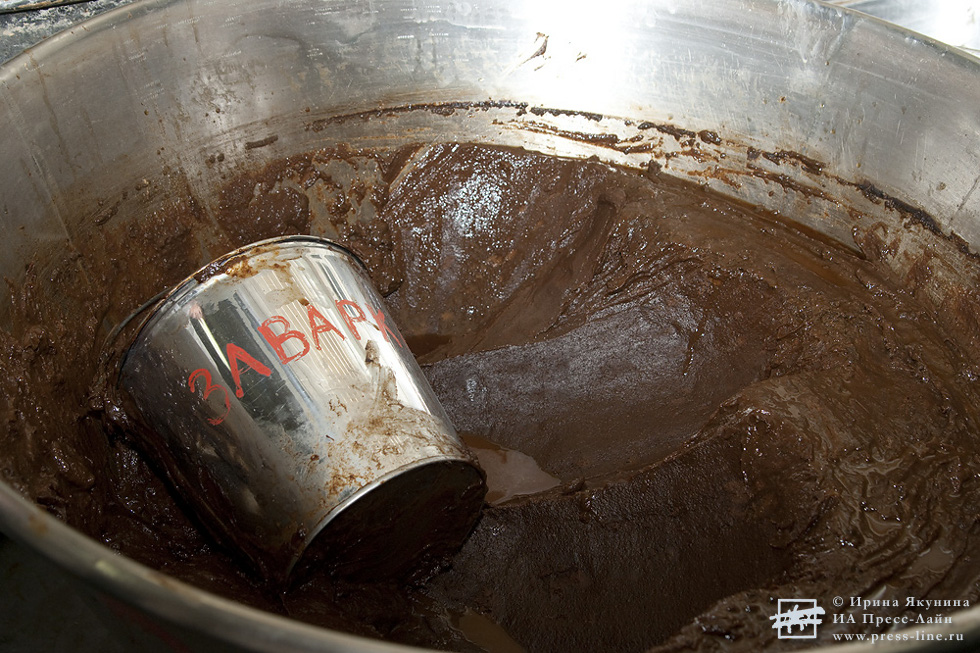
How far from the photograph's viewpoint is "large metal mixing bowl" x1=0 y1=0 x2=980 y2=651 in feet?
6.43

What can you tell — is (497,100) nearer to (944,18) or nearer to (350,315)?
(350,315)

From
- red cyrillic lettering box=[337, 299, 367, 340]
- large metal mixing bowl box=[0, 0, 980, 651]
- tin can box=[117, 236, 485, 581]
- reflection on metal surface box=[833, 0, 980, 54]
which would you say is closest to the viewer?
tin can box=[117, 236, 485, 581]

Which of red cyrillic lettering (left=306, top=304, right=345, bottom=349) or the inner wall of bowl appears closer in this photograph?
red cyrillic lettering (left=306, top=304, right=345, bottom=349)

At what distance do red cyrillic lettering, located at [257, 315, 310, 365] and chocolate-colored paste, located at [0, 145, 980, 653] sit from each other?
1.68 feet

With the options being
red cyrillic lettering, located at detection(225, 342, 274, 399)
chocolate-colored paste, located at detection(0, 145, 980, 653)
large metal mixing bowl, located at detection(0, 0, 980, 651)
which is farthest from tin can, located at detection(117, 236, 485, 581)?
large metal mixing bowl, located at detection(0, 0, 980, 651)

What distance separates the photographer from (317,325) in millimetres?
1671

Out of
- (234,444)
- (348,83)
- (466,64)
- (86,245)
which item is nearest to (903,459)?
(234,444)

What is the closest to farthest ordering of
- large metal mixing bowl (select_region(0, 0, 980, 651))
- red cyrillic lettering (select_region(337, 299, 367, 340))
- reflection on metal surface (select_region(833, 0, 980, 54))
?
1. red cyrillic lettering (select_region(337, 299, 367, 340))
2. large metal mixing bowl (select_region(0, 0, 980, 651))
3. reflection on metal surface (select_region(833, 0, 980, 54))

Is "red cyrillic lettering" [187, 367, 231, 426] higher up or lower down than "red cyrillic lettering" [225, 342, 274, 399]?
lower down

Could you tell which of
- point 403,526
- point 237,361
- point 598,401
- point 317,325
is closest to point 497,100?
point 598,401

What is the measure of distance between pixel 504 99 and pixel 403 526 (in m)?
1.66

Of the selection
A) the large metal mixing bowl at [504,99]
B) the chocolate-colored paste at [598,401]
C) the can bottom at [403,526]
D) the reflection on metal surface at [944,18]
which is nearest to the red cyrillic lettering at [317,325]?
the can bottom at [403,526]

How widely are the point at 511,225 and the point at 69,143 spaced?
1.40 m

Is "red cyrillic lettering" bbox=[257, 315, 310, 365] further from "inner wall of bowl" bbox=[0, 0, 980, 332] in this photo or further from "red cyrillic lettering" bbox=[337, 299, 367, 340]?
"inner wall of bowl" bbox=[0, 0, 980, 332]
